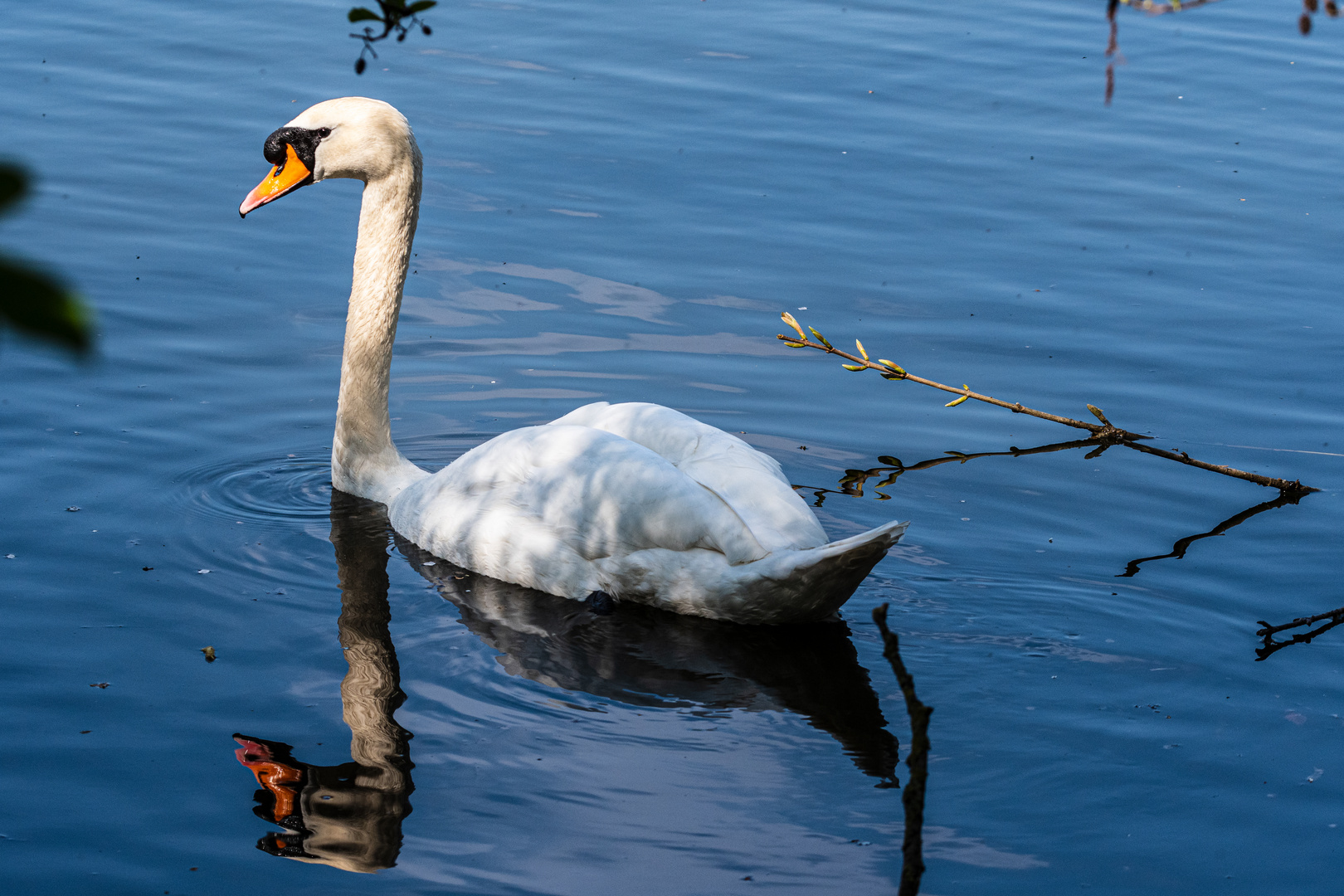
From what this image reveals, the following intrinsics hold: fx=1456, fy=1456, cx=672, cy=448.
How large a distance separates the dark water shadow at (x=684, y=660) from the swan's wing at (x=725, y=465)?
0.53 meters

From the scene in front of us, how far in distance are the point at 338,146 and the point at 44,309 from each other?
7052 mm

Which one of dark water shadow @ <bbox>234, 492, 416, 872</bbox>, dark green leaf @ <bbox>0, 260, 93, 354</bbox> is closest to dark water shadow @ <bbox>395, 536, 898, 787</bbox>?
dark water shadow @ <bbox>234, 492, 416, 872</bbox>

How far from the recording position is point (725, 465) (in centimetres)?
652

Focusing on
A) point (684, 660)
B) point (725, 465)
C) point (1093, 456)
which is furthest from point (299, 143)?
point (1093, 456)

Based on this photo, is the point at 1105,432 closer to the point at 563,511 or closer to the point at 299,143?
the point at 563,511

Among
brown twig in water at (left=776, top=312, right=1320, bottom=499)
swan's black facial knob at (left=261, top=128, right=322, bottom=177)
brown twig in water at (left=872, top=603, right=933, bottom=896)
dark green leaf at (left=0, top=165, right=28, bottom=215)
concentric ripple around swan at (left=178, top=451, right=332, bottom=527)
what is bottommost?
concentric ripple around swan at (left=178, top=451, right=332, bottom=527)

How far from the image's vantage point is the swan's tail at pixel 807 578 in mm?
5668

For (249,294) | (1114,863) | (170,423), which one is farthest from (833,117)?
(1114,863)

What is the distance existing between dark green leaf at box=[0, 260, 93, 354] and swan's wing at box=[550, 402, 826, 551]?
Answer: 506 cm

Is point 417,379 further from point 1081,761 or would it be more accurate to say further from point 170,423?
point 1081,761

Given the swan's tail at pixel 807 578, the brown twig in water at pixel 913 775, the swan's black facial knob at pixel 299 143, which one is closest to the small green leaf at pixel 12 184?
the brown twig in water at pixel 913 775

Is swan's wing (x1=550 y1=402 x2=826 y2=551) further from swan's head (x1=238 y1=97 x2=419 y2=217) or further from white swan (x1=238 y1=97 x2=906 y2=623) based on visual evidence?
swan's head (x1=238 y1=97 x2=419 y2=217)

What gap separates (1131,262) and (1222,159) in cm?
337

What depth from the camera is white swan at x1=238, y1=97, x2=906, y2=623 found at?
6.14 m
